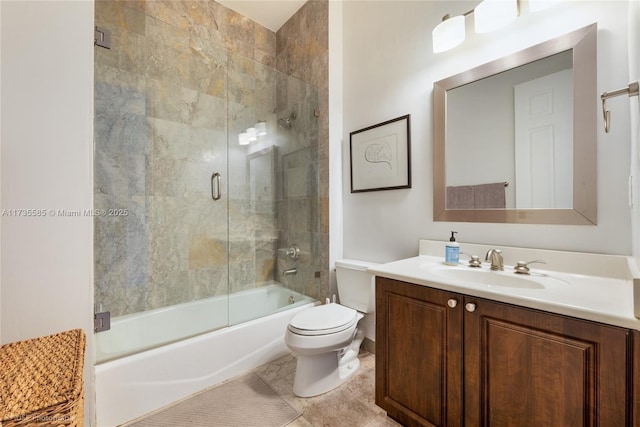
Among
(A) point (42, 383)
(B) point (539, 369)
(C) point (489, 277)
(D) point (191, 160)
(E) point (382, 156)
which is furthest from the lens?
(D) point (191, 160)

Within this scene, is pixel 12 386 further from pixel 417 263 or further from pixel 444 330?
pixel 417 263

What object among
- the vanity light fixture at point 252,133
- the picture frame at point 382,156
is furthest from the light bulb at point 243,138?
the picture frame at point 382,156

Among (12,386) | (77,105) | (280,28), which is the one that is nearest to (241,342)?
(12,386)

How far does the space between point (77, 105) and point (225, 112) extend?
1.15 m

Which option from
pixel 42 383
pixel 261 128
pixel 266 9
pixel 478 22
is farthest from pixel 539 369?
pixel 266 9

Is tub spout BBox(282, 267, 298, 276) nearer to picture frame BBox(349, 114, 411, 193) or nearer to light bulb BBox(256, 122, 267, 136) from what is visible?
picture frame BBox(349, 114, 411, 193)

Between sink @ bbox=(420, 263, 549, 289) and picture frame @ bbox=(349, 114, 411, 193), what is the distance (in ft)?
→ 2.01

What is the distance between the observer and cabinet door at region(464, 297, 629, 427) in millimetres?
714

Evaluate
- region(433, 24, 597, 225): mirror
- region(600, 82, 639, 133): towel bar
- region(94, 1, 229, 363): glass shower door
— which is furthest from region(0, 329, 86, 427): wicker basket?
region(600, 82, 639, 133): towel bar

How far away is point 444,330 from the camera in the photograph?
103 cm

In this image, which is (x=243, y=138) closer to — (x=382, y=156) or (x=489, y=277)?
(x=382, y=156)

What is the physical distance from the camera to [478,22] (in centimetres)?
133

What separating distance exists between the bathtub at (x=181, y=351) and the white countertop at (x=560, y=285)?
3.50 feet

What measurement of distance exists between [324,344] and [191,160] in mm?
1667
